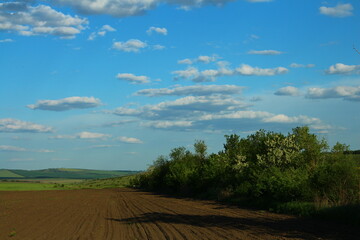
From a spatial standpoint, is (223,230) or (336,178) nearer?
(223,230)

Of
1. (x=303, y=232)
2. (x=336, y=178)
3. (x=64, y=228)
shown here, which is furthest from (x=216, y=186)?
(x=303, y=232)

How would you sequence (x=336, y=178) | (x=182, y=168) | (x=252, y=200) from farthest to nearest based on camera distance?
(x=182, y=168), (x=252, y=200), (x=336, y=178)

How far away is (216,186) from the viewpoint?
4659cm

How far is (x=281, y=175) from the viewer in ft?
100

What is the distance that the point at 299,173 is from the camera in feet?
97.4

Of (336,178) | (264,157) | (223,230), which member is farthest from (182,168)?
(223,230)

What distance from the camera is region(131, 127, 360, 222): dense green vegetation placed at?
2416 centimetres

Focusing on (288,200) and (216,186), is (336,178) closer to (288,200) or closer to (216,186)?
(288,200)

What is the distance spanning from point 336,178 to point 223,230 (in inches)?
397

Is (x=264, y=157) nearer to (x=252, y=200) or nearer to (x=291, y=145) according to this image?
(x=291, y=145)

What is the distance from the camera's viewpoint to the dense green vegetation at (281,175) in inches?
951

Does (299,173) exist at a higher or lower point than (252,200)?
higher

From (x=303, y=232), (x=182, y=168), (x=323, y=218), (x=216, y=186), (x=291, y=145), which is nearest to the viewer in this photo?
(x=303, y=232)

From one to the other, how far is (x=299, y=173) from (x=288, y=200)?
Result: 8.46 feet
